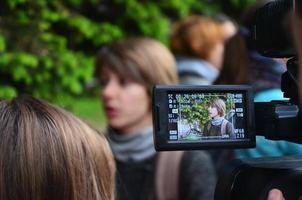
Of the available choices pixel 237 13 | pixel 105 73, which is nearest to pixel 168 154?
pixel 105 73

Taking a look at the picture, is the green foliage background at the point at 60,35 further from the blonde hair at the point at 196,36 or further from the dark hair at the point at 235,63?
the dark hair at the point at 235,63

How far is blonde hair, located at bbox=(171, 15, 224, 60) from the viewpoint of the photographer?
3.96 meters

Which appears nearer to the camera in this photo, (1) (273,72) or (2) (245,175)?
(2) (245,175)

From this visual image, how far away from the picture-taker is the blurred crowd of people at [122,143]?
162cm

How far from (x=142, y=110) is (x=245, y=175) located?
4.64ft

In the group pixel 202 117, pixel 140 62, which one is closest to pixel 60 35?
pixel 140 62

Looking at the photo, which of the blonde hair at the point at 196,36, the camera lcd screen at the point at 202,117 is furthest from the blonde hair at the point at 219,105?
the blonde hair at the point at 196,36

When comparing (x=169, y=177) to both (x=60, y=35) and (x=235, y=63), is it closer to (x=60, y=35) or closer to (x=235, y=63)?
(x=235, y=63)

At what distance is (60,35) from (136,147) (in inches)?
25.1

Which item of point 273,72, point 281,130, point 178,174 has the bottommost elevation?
point 178,174

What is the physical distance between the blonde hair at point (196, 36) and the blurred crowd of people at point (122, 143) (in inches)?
35.0

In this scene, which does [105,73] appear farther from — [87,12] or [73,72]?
[87,12]

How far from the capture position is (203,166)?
270cm
